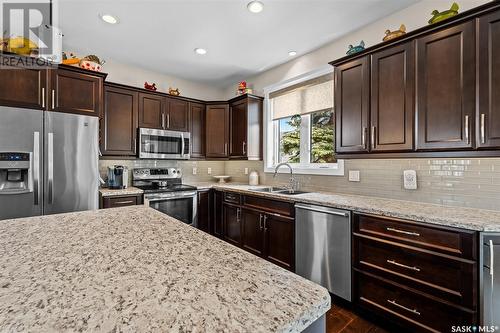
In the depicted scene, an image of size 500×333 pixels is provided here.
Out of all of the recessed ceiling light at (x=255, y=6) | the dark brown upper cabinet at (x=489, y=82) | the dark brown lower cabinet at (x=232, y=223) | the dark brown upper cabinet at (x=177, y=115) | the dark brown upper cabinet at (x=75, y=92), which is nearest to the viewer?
the dark brown upper cabinet at (x=489, y=82)

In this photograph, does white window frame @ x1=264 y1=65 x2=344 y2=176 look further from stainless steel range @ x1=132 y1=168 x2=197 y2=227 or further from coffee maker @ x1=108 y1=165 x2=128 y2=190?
coffee maker @ x1=108 y1=165 x2=128 y2=190

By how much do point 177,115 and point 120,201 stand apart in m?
1.52

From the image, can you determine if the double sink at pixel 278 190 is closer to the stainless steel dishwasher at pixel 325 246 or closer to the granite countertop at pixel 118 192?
the stainless steel dishwasher at pixel 325 246

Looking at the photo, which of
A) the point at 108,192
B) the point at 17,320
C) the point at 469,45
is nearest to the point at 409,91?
the point at 469,45

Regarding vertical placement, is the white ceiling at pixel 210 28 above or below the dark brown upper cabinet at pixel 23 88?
above

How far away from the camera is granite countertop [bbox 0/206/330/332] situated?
0.47 m

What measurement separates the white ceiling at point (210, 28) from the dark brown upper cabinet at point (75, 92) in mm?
499

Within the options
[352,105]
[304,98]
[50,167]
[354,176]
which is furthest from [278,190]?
[50,167]

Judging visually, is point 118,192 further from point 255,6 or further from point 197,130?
point 255,6

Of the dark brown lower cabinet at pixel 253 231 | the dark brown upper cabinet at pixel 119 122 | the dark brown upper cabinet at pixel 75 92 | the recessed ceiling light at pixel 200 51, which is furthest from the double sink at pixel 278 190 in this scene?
the dark brown upper cabinet at pixel 75 92

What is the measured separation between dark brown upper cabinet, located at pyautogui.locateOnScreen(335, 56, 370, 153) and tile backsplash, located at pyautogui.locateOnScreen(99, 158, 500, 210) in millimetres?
379

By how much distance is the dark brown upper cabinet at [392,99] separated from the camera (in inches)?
73.5

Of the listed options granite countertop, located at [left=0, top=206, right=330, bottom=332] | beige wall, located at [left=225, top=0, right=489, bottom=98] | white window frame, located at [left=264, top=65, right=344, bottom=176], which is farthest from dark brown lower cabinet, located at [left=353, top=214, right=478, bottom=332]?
beige wall, located at [left=225, top=0, right=489, bottom=98]

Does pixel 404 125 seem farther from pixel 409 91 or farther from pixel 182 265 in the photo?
pixel 182 265
